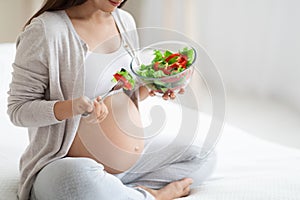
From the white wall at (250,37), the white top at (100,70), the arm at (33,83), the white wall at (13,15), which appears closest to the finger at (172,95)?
the white top at (100,70)

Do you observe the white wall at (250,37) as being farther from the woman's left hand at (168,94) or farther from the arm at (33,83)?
the arm at (33,83)

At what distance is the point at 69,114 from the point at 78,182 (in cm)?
14

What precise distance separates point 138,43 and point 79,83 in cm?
18

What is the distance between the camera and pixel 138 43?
1.29 metres

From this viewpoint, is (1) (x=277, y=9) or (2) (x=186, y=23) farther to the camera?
(2) (x=186, y=23)

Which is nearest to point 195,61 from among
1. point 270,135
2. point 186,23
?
point 270,135

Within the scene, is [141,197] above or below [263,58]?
above

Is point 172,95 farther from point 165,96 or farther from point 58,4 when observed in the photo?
point 58,4

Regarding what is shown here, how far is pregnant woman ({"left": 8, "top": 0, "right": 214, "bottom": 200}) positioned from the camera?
1.17 meters

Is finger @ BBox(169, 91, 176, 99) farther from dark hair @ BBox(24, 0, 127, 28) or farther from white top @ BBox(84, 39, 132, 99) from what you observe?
dark hair @ BBox(24, 0, 127, 28)

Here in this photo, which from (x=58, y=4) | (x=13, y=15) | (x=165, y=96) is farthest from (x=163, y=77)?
(x=13, y=15)

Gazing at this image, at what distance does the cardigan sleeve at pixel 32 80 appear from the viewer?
1.17m

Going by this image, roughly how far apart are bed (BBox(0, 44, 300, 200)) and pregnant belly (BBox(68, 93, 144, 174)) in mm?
152

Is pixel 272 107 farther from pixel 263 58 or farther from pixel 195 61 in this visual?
pixel 195 61
